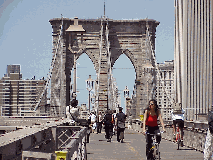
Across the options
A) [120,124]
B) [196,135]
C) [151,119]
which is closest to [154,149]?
[151,119]

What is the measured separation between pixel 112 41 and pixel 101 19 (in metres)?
3.35

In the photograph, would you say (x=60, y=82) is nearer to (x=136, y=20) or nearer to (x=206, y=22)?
(x=136, y=20)

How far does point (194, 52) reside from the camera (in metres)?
62.3

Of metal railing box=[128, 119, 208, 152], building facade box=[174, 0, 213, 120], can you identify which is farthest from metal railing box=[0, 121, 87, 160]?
building facade box=[174, 0, 213, 120]

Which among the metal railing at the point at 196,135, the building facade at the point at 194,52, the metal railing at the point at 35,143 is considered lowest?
the metal railing at the point at 196,135

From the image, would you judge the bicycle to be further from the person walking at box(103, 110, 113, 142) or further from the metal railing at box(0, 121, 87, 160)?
the person walking at box(103, 110, 113, 142)

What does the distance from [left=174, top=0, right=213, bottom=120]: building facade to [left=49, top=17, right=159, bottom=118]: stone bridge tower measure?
12.3 metres

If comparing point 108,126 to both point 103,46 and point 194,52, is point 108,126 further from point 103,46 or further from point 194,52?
point 103,46

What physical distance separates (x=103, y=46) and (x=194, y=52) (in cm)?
1755

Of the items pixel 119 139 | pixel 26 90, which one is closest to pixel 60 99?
pixel 119 139

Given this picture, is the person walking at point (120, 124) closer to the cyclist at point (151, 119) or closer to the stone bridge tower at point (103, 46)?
the cyclist at point (151, 119)

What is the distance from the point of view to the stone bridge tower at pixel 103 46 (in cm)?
7594

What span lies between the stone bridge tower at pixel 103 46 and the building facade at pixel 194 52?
12262 millimetres

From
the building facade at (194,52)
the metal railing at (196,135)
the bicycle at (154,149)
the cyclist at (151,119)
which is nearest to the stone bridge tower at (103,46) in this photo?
the building facade at (194,52)
